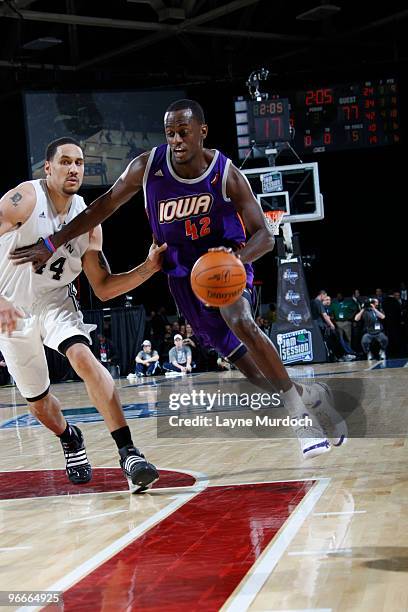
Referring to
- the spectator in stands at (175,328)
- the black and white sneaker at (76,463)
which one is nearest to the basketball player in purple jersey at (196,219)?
the black and white sneaker at (76,463)

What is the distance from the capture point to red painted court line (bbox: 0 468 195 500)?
5.24 m

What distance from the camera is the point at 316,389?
5.44 m

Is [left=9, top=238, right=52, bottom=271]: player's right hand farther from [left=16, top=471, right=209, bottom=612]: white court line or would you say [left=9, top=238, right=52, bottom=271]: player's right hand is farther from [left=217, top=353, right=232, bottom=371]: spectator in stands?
[left=217, top=353, right=232, bottom=371]: spectator in stands

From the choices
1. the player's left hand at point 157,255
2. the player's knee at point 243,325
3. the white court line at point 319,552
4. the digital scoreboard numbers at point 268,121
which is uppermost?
the digital scoreboard numbers at point 268,121

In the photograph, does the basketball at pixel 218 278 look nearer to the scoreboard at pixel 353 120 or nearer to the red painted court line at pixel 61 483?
the red painted court line at pixel 61 483

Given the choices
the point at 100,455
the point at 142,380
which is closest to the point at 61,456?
the point at 100,455

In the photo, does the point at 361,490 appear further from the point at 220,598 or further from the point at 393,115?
the point at 393,115

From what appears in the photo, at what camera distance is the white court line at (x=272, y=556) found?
9.31 feet

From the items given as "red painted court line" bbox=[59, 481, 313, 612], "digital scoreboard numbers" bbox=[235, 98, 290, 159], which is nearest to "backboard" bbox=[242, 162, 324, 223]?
"digital scoreboard numbers" bbox=[235, 98, 290, 159]

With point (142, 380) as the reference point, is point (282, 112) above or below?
above

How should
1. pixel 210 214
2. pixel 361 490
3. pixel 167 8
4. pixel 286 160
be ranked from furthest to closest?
pixel 286 160
pixel 167 8
pixel 210 214
pixel 361 490

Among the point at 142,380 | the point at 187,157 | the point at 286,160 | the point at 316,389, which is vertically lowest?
the point at 142,380

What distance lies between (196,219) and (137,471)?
144 cm

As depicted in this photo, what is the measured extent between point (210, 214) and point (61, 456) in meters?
2.92
